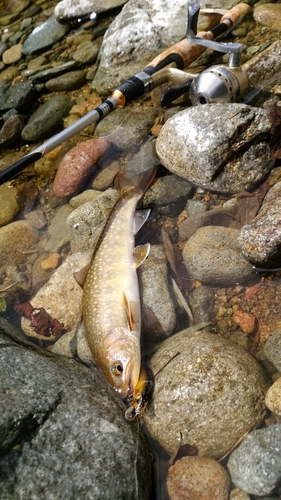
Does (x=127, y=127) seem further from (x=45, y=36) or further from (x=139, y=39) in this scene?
(x=45, y=36)

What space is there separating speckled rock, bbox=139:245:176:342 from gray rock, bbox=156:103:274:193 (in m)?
1.12

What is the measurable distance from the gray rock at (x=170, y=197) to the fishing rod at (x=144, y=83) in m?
1.06

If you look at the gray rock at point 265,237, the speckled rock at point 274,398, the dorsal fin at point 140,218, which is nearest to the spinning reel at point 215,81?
the dorsal fin at point 140,218

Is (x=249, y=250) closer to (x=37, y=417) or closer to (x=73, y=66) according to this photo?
(x=37, y=417)

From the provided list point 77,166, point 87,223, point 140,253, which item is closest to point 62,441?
point 140,253

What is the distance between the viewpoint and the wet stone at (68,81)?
24.6 ft

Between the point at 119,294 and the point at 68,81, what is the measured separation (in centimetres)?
463

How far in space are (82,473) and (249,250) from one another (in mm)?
2289

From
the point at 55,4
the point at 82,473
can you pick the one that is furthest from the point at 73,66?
the point at 82,473

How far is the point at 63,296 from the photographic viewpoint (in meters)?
4.80

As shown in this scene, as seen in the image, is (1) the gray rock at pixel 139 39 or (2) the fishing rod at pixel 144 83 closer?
(2) the fishing rod at pixel 144 83

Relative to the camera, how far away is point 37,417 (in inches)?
129

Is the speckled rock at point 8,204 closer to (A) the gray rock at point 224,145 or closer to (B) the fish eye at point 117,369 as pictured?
(A) the gray rock at point 224,145

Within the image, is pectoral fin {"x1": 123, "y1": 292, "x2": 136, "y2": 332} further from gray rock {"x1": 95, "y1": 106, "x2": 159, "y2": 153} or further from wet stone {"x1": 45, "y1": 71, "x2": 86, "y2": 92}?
wet stone {"x1": 45, "y1": 71, "x2": 86, "y2": 92}
